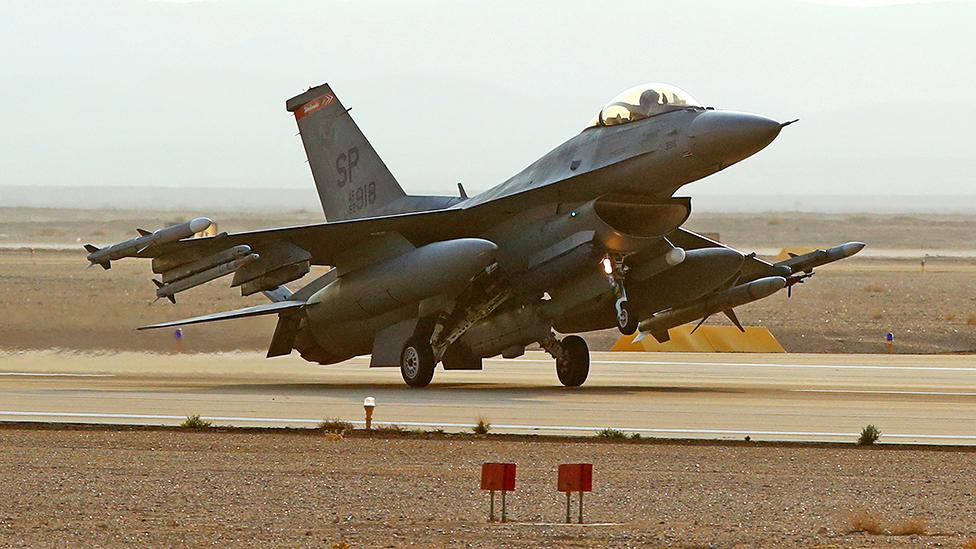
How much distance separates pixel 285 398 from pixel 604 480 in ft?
25.5

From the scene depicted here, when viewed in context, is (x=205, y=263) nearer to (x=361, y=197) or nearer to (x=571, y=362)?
(x=361, y=197)

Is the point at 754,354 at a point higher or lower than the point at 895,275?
lower

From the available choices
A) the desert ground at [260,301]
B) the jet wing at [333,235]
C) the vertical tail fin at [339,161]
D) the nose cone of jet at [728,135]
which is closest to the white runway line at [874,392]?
the nose cone of jet at [728,135]

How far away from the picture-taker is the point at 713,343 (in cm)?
2839

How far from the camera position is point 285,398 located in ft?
60.1

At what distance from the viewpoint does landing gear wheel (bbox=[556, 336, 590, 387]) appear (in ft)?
67.6

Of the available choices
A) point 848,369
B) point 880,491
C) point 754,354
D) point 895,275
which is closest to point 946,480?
point 880,491

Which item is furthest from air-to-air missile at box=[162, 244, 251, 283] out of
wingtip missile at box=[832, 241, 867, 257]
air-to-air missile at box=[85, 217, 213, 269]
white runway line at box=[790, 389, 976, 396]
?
wingtip missile at box=[832, 241, 867, 257]

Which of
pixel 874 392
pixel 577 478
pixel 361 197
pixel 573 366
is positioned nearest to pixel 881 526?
pixel 577 478

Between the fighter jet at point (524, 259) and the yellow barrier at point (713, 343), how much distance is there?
6502 mm

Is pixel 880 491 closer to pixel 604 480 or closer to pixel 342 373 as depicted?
pixel 604 480

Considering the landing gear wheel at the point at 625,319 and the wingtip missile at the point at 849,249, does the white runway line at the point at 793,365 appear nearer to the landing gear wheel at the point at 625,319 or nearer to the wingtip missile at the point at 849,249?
the wingtip missile at the point at 849,249

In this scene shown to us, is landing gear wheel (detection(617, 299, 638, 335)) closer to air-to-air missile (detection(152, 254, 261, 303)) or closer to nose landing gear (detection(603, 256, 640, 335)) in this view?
nose landing gear (detection(603, 256, 640, 335))

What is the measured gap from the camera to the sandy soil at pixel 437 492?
8.70m
